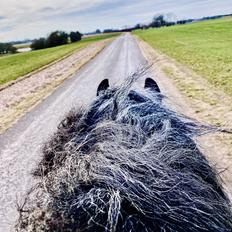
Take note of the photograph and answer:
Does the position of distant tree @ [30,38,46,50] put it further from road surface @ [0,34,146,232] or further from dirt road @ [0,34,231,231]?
road surface @ [0,34,146,232]

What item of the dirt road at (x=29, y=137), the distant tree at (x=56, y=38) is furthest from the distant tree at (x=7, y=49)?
the dirt road at (x=29, y=137)

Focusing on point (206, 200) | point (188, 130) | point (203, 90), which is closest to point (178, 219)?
point (206, 200)

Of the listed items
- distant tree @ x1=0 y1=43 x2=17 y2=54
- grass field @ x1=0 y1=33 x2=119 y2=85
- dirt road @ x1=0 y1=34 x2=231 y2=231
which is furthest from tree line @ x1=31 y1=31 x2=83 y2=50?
dirt road @ x1=0 y1=34 x2=231 y2=231

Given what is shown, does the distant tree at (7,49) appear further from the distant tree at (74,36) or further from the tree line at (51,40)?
the distant tree at (74,36)

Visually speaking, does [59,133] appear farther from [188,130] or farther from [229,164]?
[229,164]

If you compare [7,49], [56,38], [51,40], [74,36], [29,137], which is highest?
[29,137]

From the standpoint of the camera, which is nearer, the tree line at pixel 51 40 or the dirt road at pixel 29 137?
the dirt road at pixel 29 137

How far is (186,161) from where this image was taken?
3.18m

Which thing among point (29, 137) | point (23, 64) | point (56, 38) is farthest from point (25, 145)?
point (56, 38)

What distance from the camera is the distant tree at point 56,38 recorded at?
93.9 meters

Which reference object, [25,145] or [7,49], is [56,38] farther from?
[25,145]

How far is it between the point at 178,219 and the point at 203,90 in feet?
31.2

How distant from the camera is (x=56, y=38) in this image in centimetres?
9538

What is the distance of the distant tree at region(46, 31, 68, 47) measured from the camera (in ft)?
308
